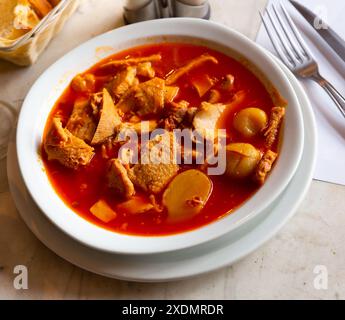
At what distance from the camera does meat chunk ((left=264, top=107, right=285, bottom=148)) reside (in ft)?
6.13

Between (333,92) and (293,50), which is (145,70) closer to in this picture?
(293,50)

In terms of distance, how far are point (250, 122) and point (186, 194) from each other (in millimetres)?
389

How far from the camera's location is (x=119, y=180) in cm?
181

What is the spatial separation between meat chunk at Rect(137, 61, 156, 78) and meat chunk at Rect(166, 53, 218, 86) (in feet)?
0.25

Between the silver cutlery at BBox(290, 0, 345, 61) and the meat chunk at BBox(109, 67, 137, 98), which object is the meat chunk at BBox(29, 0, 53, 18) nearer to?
the meat chunk at BBox(109, 67, 137, 98)

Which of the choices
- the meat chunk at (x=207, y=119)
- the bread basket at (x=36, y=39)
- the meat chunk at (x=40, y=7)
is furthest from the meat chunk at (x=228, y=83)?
the meat chunk at (x=40, y=7)

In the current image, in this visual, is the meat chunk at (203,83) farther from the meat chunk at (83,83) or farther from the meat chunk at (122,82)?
the meat chunk at (83,83)

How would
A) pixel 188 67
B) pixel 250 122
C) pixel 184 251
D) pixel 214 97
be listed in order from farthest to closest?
pixel 188 67 → pixel 214 97 → pixel 250 122 → pixel 184 251

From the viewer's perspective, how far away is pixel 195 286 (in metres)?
1.74

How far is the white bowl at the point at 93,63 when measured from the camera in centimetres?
166

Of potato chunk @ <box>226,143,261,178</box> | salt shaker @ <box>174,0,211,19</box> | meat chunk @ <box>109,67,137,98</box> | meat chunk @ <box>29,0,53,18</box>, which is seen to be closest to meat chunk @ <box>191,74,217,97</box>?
meat chunk @ <box>109,67,137,98</box>

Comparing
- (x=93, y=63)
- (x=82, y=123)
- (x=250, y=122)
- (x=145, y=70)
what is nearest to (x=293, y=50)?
(x=250, y=122)

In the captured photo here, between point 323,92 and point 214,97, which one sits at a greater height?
point 214,97
